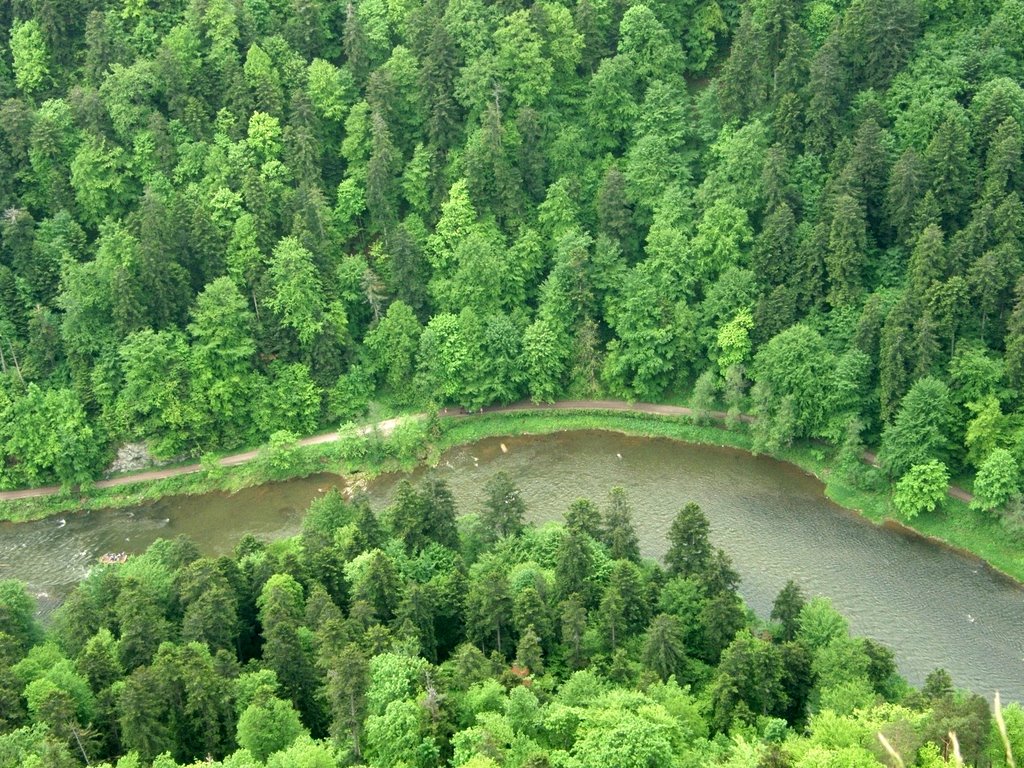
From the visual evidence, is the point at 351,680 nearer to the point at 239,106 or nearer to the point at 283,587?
the point at 283,587

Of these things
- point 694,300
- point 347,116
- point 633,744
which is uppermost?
point 347,116

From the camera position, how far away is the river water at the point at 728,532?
70375 mm

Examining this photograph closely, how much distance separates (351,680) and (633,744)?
1315 cm

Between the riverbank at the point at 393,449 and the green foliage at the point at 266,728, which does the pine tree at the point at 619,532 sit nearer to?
the riverbank at the point at 393,449

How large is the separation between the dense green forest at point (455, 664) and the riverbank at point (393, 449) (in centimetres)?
1739

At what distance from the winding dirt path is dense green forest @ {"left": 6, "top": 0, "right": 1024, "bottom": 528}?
46.6 inches

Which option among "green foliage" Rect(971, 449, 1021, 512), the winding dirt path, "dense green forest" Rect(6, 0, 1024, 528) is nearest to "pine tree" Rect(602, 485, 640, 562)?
"dense green forest" Rect(6, 0, 1024, 528)

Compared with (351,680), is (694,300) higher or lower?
higher

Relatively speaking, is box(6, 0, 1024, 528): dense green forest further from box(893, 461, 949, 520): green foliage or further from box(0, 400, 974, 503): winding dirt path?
box(0, 400, 974, 503): winding dirt path

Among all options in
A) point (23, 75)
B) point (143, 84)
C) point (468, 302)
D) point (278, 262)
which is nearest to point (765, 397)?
point (468, 302)

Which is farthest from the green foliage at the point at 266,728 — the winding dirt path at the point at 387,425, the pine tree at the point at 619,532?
the winding dirt path at the point at 387,425

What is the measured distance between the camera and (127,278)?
86.6m

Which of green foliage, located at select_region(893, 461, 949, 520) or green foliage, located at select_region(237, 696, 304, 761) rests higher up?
green foliage, located at select_region(893, 461, 949, 520)

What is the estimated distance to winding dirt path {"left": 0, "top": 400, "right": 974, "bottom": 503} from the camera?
87.3 meters
